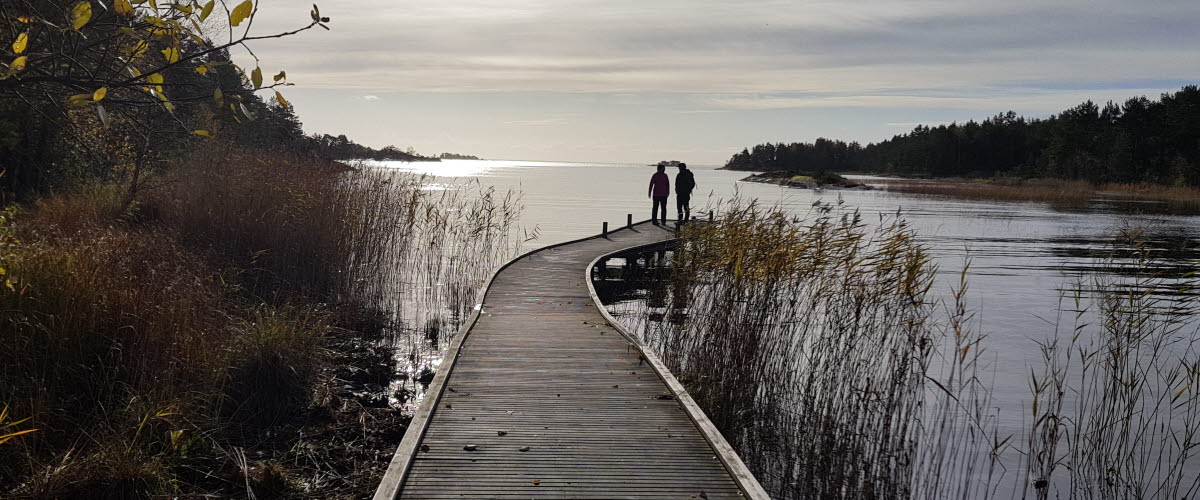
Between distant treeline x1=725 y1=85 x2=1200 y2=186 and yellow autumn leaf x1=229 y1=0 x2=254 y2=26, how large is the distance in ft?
201

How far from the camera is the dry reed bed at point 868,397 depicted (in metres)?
6.32

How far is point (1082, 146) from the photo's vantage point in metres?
64.4

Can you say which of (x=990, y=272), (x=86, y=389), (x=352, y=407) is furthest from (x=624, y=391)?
(x=990, y=272)

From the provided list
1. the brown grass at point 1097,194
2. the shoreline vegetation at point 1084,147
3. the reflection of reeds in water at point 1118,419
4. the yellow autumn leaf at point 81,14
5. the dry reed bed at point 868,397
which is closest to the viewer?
the yellow autumn leaf at point 81,14

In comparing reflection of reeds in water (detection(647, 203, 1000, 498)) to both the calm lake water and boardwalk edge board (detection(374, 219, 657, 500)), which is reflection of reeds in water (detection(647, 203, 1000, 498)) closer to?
the calm lake water

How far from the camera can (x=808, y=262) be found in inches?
324

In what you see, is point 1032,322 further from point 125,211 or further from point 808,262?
point 125,211

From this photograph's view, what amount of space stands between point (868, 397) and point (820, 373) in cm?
68

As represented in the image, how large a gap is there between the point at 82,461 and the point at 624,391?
3598mm

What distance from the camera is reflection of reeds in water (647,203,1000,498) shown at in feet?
21.1

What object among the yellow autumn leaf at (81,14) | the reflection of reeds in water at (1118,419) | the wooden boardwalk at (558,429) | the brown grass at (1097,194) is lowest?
the reflection of reeds in water at (1118,419)

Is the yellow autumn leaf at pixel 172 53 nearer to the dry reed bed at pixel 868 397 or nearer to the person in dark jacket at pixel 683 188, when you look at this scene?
the dry reed bed at pixel 868 397

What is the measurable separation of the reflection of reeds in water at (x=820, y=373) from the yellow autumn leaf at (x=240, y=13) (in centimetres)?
530

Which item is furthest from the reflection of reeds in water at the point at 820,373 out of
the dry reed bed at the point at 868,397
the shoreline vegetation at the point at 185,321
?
the shoreline vegetation at the point at 185,321
